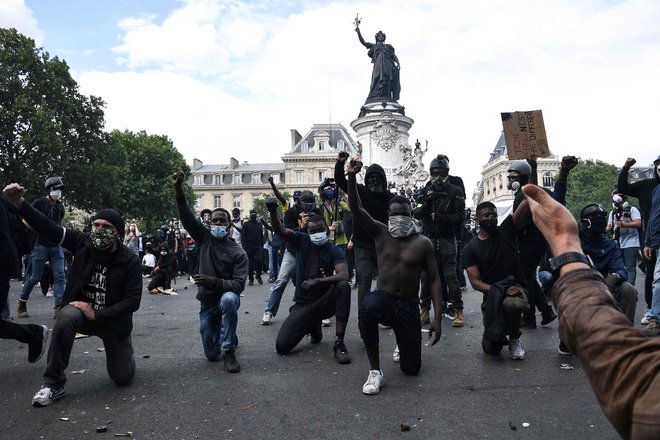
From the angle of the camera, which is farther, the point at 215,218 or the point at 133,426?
the point at 215,218

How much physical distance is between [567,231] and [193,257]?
16.5 m

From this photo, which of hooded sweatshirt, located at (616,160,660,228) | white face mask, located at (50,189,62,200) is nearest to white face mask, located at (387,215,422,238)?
hooded sweatshirt, located at (616,160,660,228)

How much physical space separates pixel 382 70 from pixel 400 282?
82.2 feet

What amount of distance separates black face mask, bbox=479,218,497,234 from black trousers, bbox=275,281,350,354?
1.64m

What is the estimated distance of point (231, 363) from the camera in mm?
4969

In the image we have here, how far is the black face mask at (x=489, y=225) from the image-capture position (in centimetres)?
556

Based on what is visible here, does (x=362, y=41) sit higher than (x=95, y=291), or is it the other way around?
(x=362, y=41)

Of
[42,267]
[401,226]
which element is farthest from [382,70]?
[401,226]

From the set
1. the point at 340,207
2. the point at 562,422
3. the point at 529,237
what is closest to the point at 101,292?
the point at 562,422

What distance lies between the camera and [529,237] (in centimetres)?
631

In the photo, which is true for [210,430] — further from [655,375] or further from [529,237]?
[529,237]

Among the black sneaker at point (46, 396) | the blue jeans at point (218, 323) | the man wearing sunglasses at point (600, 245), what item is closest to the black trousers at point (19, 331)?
the black sneaker at point (46, 396)

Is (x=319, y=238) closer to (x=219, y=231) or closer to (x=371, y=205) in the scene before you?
(x=371, y=205)

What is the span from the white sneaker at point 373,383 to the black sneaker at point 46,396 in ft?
8.20
